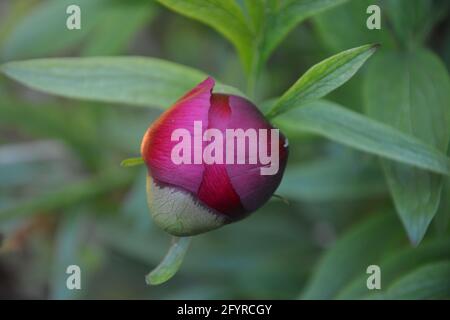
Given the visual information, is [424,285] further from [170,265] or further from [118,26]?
[118,26]

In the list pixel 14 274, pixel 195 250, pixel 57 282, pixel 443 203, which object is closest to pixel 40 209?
pixel 57 282

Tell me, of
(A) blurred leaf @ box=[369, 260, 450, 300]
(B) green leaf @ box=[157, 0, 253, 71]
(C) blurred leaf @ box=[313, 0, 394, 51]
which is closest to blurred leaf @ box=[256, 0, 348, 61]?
(B) green leaf @ box=[157, 0, 253, 71]

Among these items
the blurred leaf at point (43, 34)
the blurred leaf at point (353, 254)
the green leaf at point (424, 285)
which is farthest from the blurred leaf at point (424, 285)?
the blurred leaf at point (43, 34)

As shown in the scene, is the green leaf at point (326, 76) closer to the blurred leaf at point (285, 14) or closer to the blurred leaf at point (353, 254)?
the blurred leaf at point (285, 14)

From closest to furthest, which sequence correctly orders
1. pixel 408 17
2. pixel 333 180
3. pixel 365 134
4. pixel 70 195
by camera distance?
1. pixel 365 134
2. pixel 408 17
3. pixel 333 180
4. pixel 70 195

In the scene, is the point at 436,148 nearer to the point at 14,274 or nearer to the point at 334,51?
the point at 334,51

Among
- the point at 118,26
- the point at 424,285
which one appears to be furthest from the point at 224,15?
the point at 118,26
